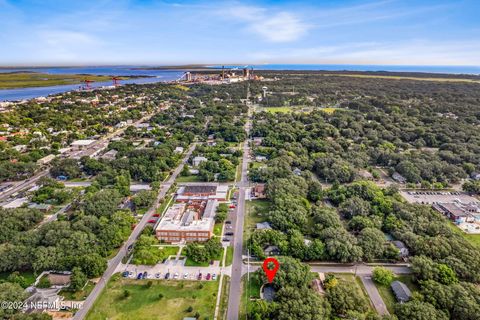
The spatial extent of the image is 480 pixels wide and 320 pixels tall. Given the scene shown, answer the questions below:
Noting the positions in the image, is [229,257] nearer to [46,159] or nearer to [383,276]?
[383,276]

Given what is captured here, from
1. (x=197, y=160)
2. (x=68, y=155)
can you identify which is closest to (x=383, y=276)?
(x=197, y=160)

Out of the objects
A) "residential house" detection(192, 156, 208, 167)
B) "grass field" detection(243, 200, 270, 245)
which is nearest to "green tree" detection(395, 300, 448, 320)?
"grass field" detection(243, 200, 270, 245)

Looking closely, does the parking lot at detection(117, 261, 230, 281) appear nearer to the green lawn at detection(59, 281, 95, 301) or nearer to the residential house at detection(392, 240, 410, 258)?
the green lawn at detection(59, 281, 95, 301)

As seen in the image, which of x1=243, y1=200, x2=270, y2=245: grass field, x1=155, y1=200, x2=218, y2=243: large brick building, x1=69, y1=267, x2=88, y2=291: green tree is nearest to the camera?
x1=69, y1=267, x2=88, y2=291: green tree

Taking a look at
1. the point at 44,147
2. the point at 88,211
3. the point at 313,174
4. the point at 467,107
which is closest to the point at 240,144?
the point at 313,174

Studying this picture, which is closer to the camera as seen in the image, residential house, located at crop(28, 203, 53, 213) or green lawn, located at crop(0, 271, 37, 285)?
green lawn, located at crop(0, 271, 37, 285)

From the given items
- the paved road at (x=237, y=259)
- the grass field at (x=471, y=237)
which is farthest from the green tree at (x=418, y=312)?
the grass field at (x=471, y=237)
